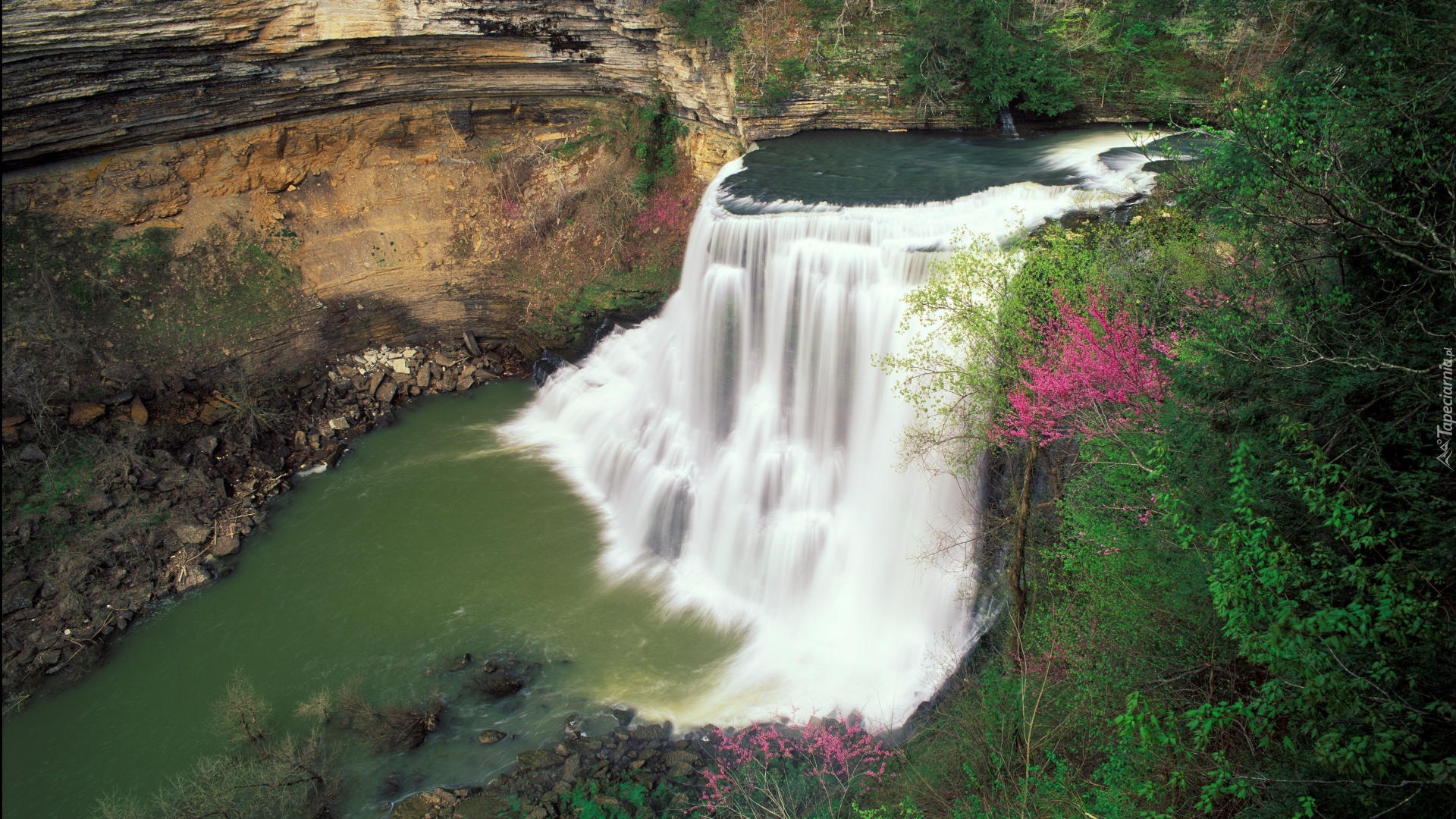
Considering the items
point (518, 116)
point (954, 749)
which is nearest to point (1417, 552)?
point (954, 749)

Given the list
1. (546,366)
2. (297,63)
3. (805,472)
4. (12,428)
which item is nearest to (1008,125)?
(805,472)

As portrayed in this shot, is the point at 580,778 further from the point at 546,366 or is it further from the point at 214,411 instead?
the point at 214,411

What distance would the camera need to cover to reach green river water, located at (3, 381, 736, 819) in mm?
12250

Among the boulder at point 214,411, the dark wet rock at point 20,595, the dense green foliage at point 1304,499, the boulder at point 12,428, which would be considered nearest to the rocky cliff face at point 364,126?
the boulder at point 214,411

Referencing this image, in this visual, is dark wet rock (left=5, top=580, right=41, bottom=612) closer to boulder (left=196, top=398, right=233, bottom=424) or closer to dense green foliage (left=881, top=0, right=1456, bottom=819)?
boulder (left=196, top=398, right=233, bottom=424)

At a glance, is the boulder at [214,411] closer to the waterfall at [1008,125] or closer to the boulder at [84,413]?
Result: the boulder at [84,413]

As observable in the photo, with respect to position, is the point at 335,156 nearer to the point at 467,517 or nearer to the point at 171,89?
the point at 171,89

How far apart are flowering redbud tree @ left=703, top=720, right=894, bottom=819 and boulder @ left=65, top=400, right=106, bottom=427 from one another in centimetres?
1531

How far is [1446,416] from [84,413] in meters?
22.3

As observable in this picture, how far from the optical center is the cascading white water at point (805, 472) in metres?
13.0

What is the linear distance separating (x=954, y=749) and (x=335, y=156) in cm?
2136

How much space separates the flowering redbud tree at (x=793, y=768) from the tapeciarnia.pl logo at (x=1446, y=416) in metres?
6.80

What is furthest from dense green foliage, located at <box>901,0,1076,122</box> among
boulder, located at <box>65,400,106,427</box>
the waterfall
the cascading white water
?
boulder, located at <box>65,400,106,427</box>

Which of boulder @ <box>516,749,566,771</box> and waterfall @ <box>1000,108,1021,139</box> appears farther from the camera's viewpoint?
waterfall @ <box>1000,108,1021,139</box>
